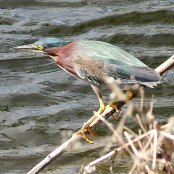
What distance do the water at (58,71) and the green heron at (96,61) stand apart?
1643 millimetres

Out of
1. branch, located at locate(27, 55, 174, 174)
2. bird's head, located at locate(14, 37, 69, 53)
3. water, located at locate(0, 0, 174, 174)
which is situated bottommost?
water, located at locate(0, 0, 174, 174)

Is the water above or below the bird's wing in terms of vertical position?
below

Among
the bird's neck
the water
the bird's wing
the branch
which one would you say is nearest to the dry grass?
the branch

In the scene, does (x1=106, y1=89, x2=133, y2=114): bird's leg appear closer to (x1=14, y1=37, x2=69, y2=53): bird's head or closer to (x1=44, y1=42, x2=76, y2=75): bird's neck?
(x1=44, y1=42, x2=76, y2=75): bird's neck

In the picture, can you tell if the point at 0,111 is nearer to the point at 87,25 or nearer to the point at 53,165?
the point at 53,165

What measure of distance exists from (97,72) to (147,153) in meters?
1.68

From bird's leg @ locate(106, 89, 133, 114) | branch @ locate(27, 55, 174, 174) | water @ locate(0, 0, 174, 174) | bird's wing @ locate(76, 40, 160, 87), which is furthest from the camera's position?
water @ locate(0, 0, 174, 174)

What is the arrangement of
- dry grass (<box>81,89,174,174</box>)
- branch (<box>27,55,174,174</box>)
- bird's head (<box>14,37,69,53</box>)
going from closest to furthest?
dry grass (<box>81,89,174,174</box>), branch (<box>27,55,174,174</box>), bird's head (<box>14,37,69,53</box>)

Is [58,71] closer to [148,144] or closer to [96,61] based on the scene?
[96,61]

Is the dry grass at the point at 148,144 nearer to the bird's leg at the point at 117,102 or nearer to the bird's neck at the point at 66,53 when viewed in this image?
the bird's leg at the point at 117,102

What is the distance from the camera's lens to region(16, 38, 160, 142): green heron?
5453 mm

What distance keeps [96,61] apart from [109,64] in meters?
0.10

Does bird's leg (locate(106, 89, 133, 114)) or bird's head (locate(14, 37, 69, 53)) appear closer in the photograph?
bird's leg (locate(106, 89, 133, 114))

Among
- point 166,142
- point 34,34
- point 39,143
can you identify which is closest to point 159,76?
point 166,142
